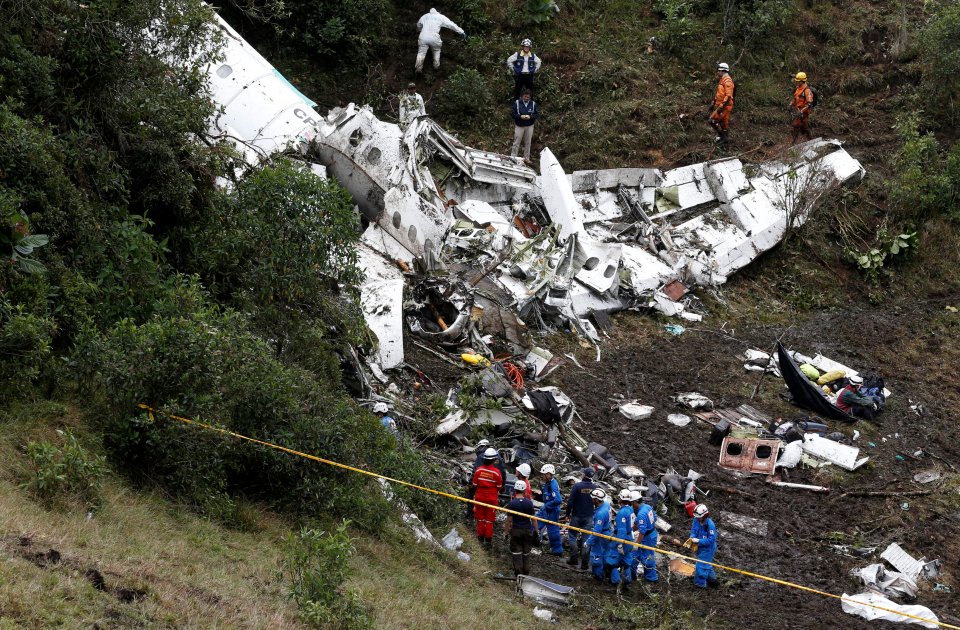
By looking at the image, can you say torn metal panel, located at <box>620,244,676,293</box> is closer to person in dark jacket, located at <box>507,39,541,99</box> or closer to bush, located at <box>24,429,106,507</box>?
person in dark jacket, located at <box>507,39,541,99</box>

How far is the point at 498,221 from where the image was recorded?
47.5 ft

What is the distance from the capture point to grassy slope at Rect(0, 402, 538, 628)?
541cm

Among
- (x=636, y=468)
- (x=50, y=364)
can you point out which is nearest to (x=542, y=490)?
(x=636, y=468)

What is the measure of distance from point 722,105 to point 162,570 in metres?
13.9

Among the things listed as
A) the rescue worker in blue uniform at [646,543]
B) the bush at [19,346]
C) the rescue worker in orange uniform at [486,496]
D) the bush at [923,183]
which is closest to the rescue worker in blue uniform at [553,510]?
the rescue worker in orange uniform at [486,496]

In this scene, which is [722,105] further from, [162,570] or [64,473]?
[162,570]

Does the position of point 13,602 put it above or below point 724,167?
below

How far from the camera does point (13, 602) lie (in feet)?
16.5

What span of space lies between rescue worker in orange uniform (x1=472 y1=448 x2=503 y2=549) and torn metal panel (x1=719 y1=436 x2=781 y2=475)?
11.0 ft

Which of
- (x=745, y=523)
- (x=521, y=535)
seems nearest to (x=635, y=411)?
(x=745, y=523)

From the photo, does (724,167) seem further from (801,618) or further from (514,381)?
(801,618)

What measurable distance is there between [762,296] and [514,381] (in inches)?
229

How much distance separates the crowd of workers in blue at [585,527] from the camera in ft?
29.6

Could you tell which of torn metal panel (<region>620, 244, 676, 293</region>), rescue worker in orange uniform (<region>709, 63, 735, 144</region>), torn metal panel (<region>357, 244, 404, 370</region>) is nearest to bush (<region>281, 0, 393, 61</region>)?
rescue worker in orange uniform (<region>709, 63, 735, 144</region>)
